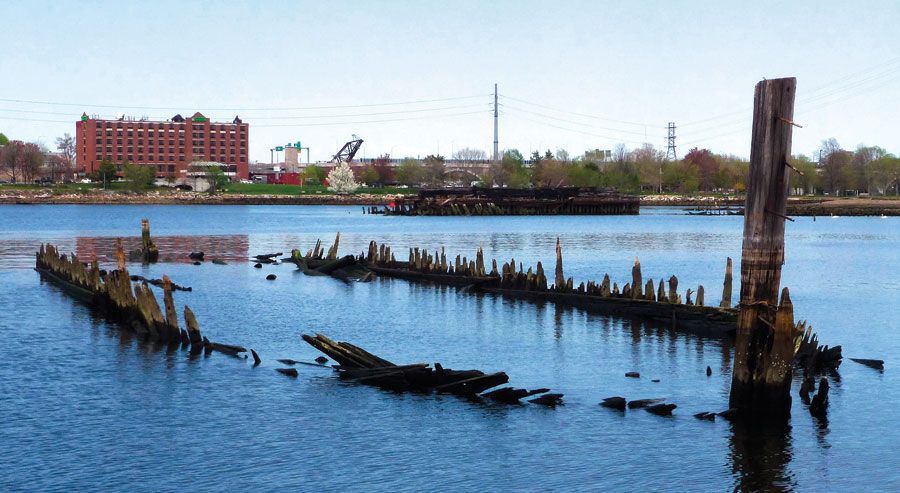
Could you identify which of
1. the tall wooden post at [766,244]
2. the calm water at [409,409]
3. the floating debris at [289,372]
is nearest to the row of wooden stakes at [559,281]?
the calm water at [409,409]

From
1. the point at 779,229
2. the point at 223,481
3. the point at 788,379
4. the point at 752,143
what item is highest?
the point at 752,143

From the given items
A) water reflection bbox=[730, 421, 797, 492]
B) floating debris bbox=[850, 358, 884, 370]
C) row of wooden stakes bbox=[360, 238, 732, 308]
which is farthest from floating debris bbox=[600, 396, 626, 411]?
row of wooden stakes bbox=[360, 238, 732, 308]

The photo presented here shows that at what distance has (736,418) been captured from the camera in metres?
23.3

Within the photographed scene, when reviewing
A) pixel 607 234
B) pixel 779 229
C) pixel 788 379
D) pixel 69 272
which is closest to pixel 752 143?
pixel 779 229

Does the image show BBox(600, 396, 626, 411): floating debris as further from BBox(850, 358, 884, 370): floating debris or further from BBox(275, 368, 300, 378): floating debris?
BBox(850, 358, 884, 370): floating debris

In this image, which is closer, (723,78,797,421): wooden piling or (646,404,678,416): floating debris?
(723,78,797,421): wooden piling

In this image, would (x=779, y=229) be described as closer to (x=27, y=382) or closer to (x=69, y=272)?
(x=27, y=382)

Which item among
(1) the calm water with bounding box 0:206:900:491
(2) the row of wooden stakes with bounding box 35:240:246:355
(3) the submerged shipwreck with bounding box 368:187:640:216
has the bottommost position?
(1) the calm water with bounding box 0:206:900:491

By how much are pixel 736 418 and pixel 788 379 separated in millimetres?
1914

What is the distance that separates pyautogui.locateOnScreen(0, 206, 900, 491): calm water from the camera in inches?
814

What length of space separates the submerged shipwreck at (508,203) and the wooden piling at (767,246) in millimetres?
159454

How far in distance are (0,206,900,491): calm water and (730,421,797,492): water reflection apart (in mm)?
60

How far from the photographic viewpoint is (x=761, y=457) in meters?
21.5

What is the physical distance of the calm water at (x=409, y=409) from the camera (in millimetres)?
20672
